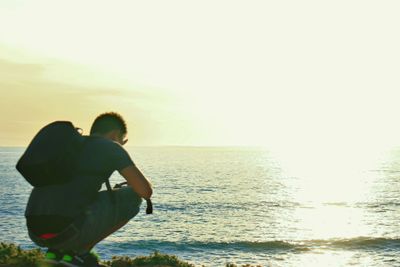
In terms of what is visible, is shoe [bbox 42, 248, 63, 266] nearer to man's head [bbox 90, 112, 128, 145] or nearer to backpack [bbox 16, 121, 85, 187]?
backpack [bbox 16, 121, 85, 187]

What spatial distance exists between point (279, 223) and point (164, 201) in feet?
85.5

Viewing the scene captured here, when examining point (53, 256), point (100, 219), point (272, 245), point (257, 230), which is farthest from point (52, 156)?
point (257, 230)

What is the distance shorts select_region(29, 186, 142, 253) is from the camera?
5914 millimetres

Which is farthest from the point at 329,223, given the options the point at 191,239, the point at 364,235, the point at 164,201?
the point at 164,201

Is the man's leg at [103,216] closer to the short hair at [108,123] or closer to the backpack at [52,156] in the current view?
the backpack at [52,156]

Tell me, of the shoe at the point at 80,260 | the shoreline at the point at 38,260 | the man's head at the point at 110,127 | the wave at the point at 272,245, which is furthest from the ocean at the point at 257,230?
the man's head at the point at 110,127

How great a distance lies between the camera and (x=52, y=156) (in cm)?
553

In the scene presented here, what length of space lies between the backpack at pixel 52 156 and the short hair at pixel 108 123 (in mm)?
540

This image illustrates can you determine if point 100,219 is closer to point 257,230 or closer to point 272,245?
point 272,245

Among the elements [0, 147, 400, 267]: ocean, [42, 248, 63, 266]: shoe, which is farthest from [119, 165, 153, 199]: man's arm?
[0, 147, 400, 267]: ocean

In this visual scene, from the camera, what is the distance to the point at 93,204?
5.98 meters

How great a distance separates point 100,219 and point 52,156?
1074 millimetres

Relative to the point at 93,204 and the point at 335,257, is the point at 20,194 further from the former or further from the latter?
the point at 93,204

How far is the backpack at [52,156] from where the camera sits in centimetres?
553
